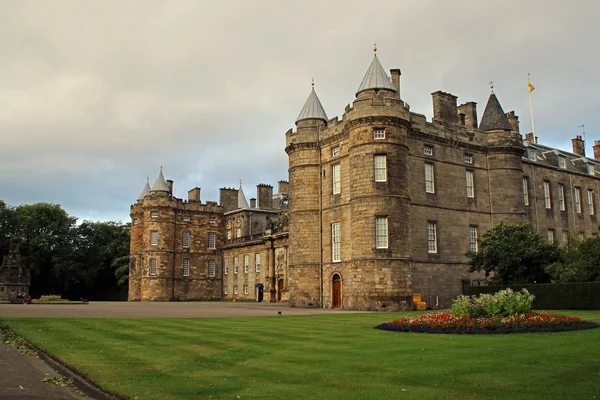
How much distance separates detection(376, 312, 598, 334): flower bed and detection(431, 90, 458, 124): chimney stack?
83.8 ft

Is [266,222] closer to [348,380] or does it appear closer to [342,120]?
[342,120]

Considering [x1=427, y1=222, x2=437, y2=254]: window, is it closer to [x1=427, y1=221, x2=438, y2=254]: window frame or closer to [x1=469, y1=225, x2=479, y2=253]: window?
[x1=427, y1=221, x2=438, y2=254]: window frame

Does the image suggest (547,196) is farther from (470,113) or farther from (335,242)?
(335,242)

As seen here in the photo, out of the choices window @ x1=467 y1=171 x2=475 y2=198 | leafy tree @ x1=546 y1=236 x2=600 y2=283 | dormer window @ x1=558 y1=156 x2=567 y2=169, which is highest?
dormer window @ x1=558 y1=156 x2=567 y2=169

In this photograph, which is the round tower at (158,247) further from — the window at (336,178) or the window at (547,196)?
the window at (547,196)

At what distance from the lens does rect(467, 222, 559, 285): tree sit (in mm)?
33375

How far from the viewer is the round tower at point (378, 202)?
1321 inches

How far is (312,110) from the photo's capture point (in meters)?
42.6

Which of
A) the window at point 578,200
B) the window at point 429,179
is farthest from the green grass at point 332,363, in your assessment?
the window at point 578,200

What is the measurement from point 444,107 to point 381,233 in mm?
12740

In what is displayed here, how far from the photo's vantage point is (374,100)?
116 feet

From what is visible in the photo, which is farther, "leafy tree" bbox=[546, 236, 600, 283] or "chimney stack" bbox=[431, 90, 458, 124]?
"chimney stack" bbox=[431, 90, 458, 124]

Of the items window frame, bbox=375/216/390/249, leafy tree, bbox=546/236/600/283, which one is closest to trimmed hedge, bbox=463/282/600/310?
leafy tree, bbox=546/236/600/283

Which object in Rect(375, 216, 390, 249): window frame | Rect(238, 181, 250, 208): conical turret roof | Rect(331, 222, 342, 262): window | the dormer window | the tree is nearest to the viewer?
the tree
